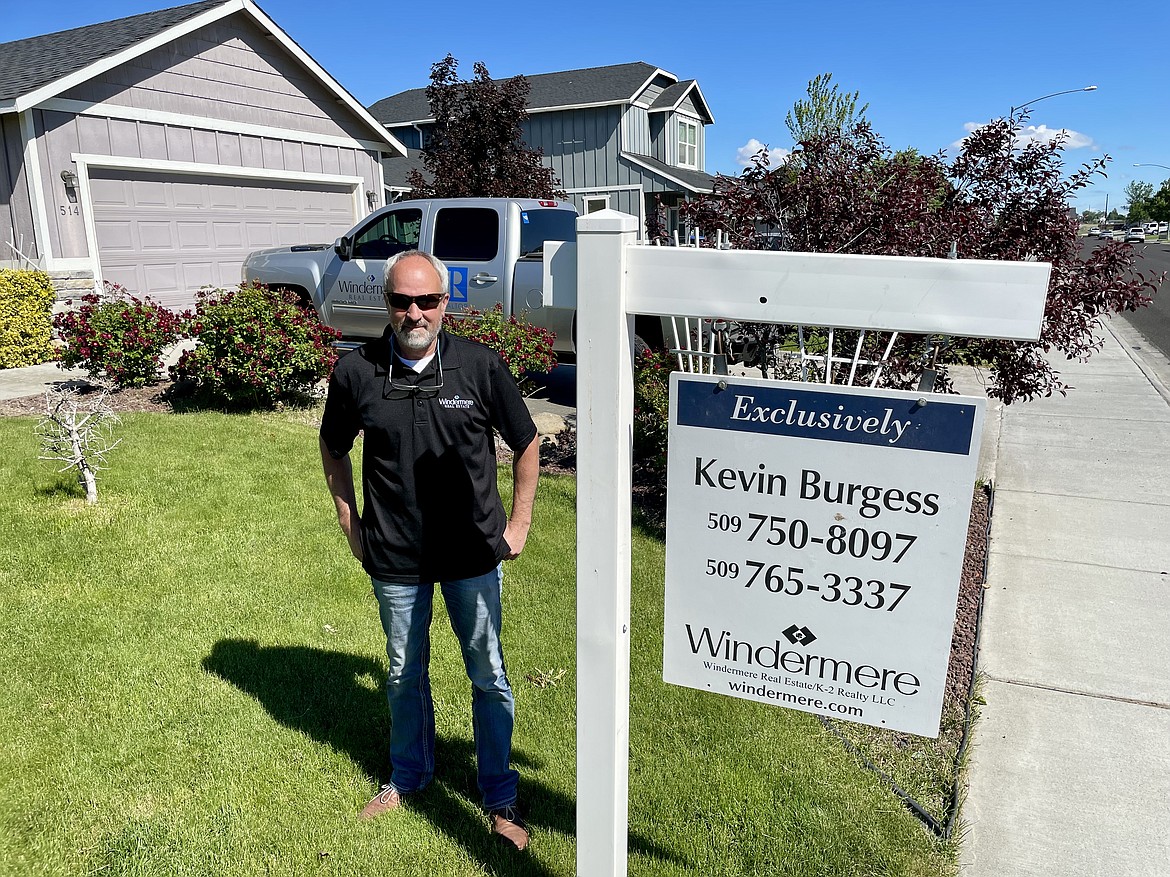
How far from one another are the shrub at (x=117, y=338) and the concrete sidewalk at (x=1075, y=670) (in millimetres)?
7643

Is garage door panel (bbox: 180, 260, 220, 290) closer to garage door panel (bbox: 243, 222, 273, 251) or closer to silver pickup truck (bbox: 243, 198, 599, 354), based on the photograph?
garage door panel (bbox: 243, 222, 273, 251)

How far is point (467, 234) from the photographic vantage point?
10.1 meters

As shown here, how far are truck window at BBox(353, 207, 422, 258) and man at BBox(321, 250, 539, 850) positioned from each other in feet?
26.9

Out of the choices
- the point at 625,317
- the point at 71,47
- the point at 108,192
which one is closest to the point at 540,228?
the point at 108,192

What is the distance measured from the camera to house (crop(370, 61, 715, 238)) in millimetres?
27609

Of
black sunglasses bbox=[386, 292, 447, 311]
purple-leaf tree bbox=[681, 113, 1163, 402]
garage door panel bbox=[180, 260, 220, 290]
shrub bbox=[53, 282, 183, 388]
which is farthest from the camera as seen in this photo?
garage door panel bbox=[180, 260, 220, 290]

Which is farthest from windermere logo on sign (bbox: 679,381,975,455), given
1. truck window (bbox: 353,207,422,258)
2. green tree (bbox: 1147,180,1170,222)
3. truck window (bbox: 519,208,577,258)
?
green tree (bbox: 1147,180,1170,222)

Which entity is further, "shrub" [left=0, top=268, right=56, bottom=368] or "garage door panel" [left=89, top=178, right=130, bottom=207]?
"garage door panel" [left=89, top=178, right=130, bottom=207]

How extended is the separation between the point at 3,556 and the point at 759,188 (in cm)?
481

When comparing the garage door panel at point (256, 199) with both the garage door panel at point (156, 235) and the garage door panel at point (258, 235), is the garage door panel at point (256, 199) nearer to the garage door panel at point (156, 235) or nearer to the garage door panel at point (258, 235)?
the garage door panel at point (258, 235)

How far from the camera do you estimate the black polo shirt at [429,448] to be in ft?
8.98

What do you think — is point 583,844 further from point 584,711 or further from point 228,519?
point 228,519

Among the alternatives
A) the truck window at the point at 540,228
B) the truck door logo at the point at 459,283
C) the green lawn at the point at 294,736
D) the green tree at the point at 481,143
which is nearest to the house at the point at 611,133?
the green tree at the point at 481,143

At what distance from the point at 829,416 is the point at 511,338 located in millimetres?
6191
